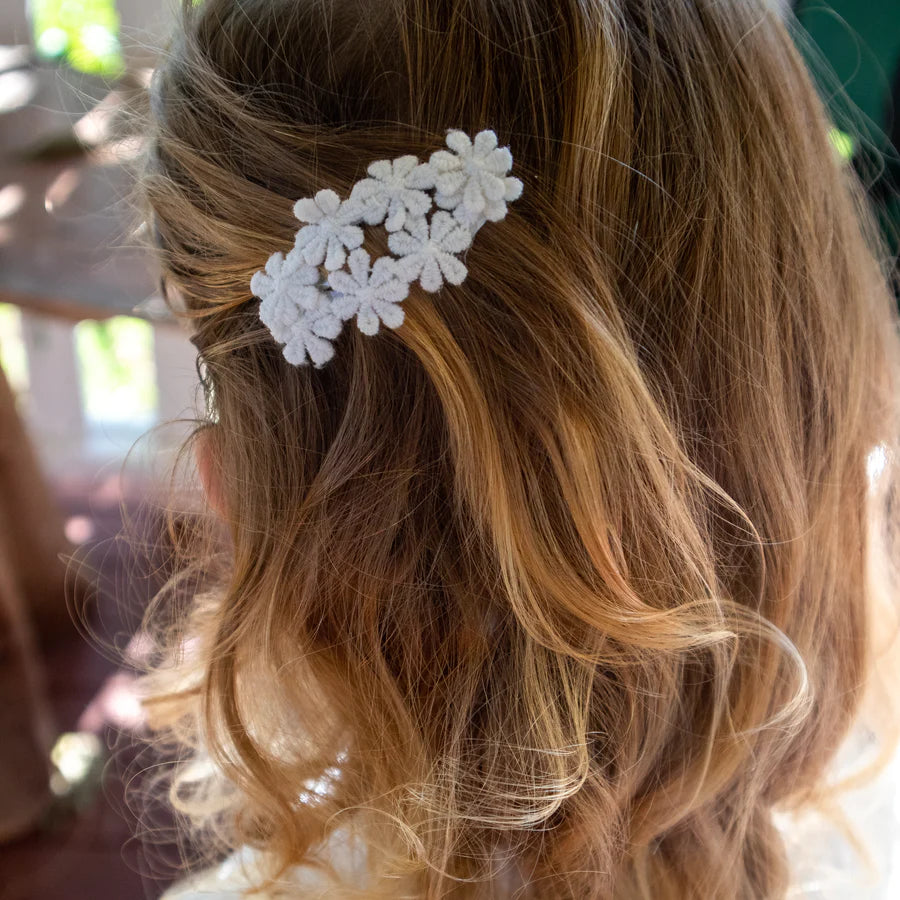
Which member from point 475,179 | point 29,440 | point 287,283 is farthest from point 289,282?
point 29,440

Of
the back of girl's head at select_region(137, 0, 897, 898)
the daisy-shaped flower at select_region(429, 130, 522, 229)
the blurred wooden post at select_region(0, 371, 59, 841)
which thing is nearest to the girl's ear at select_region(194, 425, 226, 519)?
the back of girl's head at select_region(137, 0, 897, 898)

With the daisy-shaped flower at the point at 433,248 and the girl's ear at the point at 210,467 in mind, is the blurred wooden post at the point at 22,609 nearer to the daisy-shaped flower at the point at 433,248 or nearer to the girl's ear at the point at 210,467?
the girl's ear at the point at 210,467

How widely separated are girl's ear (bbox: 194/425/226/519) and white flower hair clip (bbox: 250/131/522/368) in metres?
0.16

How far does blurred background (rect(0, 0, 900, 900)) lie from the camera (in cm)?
90

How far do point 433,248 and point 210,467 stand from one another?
271 millimetres

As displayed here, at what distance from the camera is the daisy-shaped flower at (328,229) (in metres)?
0.52

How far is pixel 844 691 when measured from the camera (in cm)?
76

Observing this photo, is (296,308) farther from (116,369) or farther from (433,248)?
(116,369)

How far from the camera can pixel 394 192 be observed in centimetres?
52

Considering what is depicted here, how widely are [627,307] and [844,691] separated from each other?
0.44m

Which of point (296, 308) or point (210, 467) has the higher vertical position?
point (296, 308)

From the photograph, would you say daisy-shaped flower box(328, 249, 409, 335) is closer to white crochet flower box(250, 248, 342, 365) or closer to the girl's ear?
white crochet flower box(250, 248, 342, 365)

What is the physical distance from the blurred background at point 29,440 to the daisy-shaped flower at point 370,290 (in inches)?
9.9

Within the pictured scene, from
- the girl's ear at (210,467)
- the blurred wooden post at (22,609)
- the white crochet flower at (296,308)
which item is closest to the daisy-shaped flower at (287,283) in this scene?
the white crochet flower at (296,308)
